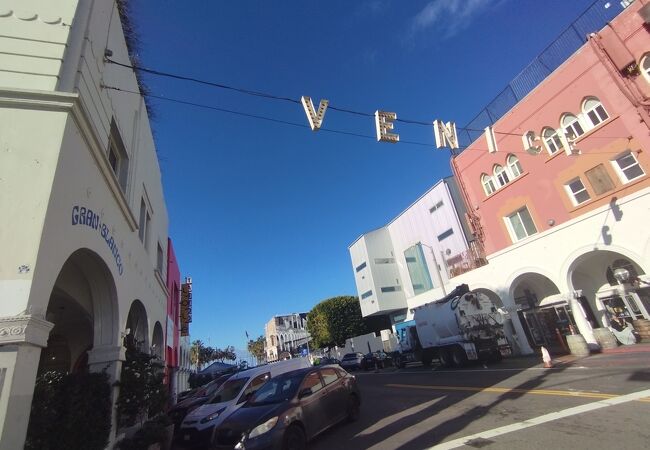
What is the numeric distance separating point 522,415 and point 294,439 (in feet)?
14.4

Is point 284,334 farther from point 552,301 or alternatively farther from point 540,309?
point 552,301

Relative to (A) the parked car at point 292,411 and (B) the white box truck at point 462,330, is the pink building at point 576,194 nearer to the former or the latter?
(B) the white box truck at point 462,330

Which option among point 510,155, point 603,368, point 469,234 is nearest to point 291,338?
point 469,234

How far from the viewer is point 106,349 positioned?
7.78 metres

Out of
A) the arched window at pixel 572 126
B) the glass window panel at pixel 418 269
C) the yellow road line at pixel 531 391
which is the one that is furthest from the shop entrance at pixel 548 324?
the glass window panel at pixel 418 269

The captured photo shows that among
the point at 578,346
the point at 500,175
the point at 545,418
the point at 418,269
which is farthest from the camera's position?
the point at 418,269

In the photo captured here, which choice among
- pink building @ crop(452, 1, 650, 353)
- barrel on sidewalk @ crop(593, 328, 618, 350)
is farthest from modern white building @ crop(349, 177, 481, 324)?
barrel on sidewalk @ crop(593, 328, 618, 350)

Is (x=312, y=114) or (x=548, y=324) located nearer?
(x=312, y=114)

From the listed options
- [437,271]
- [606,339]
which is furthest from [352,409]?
[437,271]

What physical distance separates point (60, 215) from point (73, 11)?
4.08m

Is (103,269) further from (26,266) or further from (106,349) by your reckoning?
(26,266)

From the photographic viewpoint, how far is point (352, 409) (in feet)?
29.0

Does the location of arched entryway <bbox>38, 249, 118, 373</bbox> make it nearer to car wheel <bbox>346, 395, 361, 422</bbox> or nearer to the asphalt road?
the asphalt road

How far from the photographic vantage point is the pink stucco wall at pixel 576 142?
15.1 meters
